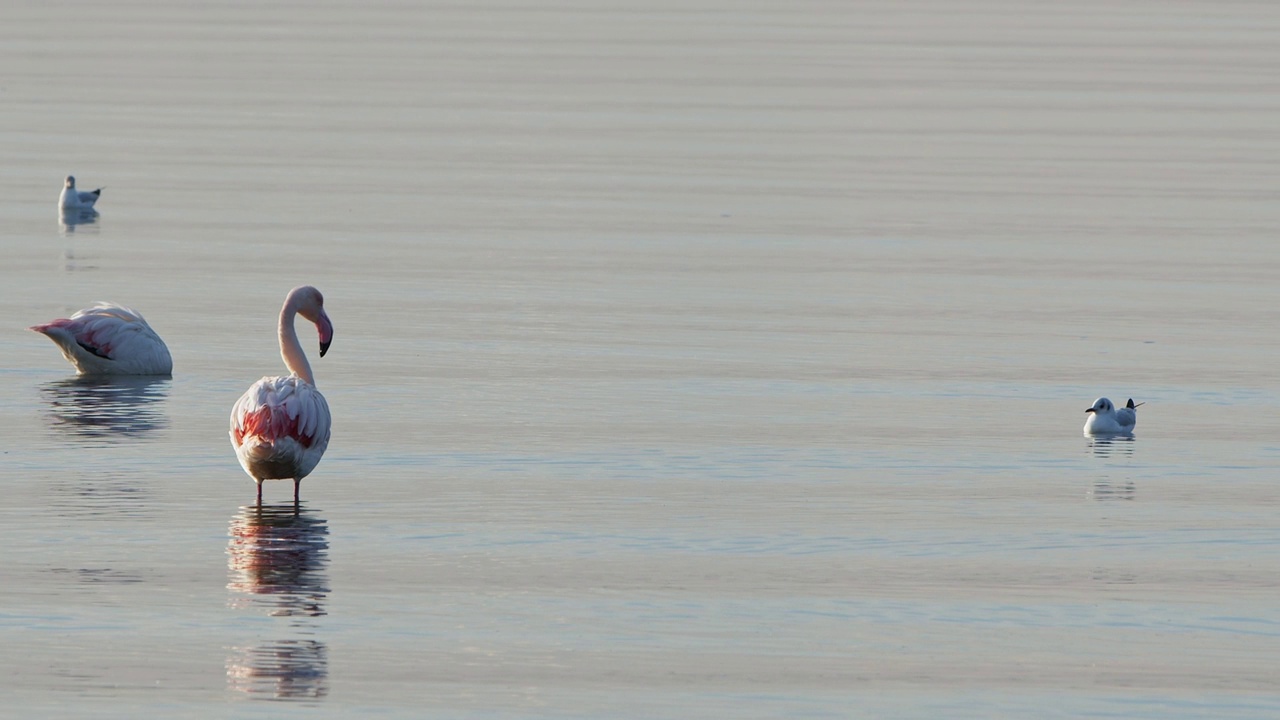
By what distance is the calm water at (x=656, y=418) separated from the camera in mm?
9031

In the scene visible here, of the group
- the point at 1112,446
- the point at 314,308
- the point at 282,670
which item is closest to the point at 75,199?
the point at 314,308

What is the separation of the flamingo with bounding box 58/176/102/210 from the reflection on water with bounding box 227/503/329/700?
43.5ft

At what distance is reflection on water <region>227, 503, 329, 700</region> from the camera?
28.2 ft

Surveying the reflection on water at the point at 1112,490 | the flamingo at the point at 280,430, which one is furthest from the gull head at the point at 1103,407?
the flamingo at the point at 280,430

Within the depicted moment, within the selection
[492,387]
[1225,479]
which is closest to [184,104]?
[492,387]

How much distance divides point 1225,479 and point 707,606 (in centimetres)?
398

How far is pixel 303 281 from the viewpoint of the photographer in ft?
65.0

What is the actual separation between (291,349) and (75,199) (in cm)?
1214

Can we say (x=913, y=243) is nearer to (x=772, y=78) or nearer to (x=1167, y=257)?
(x=1167, y=257)

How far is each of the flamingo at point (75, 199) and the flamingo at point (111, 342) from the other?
8769 millimetres

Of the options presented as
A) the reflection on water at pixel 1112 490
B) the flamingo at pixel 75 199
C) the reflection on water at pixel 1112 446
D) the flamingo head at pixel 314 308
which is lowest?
the reflection on water at pixel 1112 490

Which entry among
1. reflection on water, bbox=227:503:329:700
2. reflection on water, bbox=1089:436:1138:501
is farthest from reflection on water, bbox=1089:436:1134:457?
reflection on water, bbox=227:503:329:700

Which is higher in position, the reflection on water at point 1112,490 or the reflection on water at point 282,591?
the reflection on water at point 1112,490

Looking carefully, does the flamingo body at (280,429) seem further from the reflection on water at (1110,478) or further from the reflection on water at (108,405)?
the reflection on water at (1110,478)
